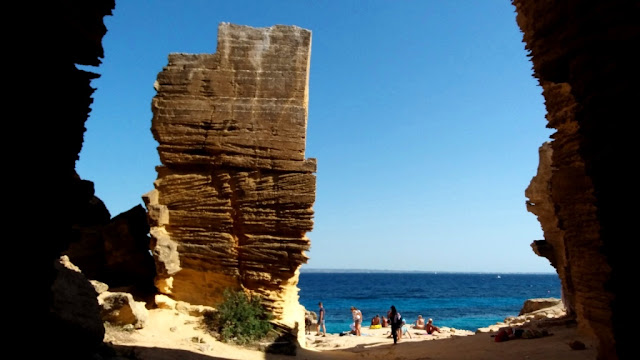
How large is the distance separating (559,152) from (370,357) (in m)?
6.60

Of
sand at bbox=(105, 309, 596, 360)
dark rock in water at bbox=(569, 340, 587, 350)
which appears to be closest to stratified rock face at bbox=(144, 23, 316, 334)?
sand at bbox=(105, 309, 596, 360)

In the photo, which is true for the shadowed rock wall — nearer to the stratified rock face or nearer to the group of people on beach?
the stratified rock face

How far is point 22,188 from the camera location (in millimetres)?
2957

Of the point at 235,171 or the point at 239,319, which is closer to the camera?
the point at 239,319

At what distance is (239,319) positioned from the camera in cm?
941

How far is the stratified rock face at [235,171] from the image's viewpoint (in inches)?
394

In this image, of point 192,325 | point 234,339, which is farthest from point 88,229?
point 234,339

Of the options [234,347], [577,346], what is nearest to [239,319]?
[234,347]

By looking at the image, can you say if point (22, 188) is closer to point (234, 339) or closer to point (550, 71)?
point (550, 71)

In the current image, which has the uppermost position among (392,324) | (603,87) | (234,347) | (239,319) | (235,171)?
(235,171)

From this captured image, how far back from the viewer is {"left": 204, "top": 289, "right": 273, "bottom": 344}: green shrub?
30.0ft

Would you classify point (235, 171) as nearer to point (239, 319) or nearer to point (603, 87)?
point (239, 319)

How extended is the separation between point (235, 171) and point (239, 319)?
3439mm

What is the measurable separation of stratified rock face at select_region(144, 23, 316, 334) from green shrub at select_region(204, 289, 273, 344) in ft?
0.82
